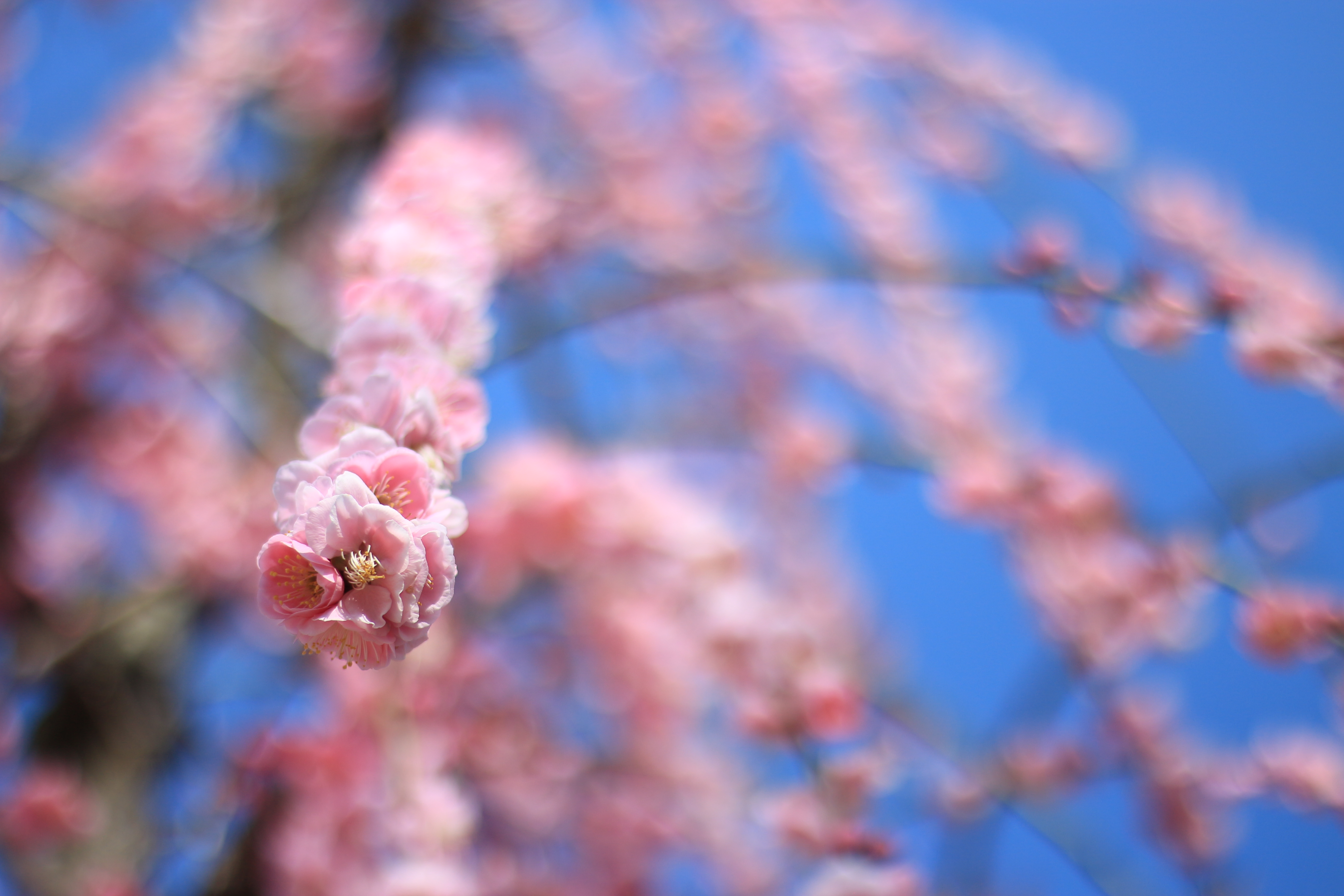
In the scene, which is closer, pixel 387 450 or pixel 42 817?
pixel 387 450

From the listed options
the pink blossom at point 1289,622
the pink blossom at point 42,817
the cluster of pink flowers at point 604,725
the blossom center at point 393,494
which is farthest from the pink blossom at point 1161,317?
the pink blossom at point 42,817

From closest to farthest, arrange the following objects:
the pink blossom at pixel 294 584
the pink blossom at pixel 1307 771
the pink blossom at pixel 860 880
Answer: the pink blossom at pixel 294 584
the pink blossom at pixel 860 880
the pink blossom at pixel 1307 771

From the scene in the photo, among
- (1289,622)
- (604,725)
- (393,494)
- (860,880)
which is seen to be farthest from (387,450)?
(604,725)

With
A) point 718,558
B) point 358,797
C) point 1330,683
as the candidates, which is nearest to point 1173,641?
point 1330,683

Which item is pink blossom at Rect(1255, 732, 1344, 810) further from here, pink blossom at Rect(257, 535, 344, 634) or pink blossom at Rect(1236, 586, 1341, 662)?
pink blossom at Rect(257, 535, 344, 634)

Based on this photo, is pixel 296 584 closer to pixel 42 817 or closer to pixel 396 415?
pixel 396 415

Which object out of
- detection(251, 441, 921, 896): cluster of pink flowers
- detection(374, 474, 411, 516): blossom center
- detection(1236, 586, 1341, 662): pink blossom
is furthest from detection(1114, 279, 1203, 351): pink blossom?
detection(374, 474, 411, 516): blossom center

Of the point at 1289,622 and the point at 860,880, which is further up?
the point at 1289,622

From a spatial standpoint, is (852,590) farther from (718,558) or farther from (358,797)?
(358,797)

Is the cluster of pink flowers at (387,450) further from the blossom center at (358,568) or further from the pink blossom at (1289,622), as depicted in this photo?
the pink blossom at (1289,622)
